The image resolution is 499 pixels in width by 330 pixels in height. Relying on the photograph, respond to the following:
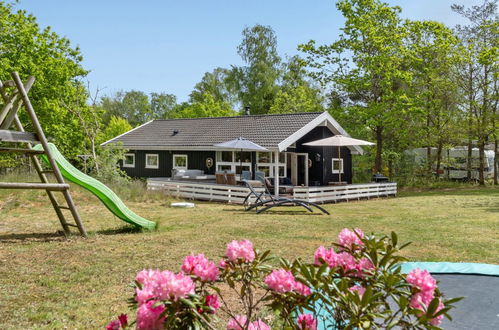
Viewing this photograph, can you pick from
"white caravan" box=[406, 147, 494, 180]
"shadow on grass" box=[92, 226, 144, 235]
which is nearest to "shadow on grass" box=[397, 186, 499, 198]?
"white caravan" box=[406, 147, 494, 180]

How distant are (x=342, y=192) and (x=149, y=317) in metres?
17.9

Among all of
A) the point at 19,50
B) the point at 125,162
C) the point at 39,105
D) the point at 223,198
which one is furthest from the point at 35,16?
the point at 223,198

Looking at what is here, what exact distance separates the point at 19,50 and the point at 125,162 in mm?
9918

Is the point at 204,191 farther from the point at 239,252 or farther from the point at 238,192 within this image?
the point at 239,252

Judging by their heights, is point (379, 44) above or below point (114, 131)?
above

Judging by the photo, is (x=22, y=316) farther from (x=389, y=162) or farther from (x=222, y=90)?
(x=222, y=90)

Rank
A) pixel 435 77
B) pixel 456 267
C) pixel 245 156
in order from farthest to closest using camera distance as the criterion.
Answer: pixel 435 77 → pixel 245 156 → pixel 456 267

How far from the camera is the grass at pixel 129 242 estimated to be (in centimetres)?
473

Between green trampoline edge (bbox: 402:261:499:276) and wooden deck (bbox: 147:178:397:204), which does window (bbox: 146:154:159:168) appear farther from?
green trampoline edge (bbox: 402:261:499:276)

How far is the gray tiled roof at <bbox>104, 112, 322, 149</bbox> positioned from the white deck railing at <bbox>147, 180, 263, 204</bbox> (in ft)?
9.77

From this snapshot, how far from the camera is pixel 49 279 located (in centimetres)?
560

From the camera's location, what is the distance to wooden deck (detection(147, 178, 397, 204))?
17297 mm

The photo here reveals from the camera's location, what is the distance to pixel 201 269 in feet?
6.66

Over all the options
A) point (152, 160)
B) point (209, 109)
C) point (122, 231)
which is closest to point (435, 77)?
point (152, 160)
